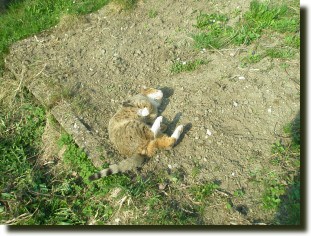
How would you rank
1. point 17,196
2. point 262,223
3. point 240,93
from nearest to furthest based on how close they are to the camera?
point 262,223 → point 17,196 → point 240,93

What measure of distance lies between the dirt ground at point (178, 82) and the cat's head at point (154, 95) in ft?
0.52

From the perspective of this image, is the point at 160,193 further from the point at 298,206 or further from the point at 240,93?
the point at 240,93

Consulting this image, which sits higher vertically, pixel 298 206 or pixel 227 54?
pixel 227 54

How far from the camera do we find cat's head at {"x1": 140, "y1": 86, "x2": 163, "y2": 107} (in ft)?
13.9

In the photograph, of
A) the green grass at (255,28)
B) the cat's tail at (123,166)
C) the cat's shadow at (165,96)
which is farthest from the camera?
the green grass at (255,28)

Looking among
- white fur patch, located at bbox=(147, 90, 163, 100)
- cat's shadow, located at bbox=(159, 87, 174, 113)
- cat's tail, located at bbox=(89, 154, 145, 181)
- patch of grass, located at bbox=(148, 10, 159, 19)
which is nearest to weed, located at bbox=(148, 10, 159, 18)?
patch of grass, located at bbox=(148, 10, 159, 19)

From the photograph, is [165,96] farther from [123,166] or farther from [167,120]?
[123,166]

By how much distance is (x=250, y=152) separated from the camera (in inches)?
145

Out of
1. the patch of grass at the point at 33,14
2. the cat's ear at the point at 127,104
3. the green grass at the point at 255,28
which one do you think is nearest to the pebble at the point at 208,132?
the cat's ear at the point at 127,104

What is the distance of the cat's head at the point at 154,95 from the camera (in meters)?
4.22

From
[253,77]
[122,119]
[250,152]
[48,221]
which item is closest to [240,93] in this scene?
[253,77]

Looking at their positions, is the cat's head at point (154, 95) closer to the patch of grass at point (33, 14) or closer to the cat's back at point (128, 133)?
the cat's back at point (128, 133)

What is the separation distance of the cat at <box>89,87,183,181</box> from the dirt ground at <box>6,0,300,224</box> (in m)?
0.14

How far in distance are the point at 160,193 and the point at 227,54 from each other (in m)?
2.45
